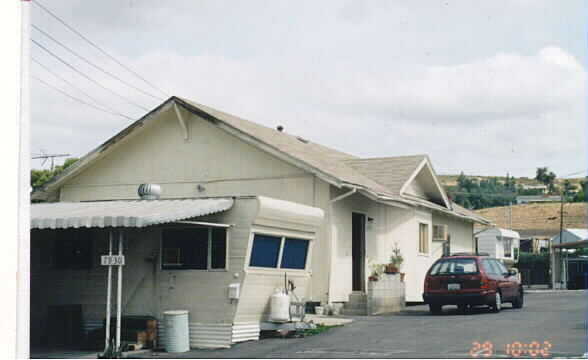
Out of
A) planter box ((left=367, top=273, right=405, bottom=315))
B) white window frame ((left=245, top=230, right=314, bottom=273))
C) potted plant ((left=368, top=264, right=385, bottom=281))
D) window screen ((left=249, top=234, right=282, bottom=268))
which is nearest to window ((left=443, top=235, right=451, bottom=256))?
planter box ((left=367, top=273, right=405, bottom=315))

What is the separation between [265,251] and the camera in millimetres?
16047

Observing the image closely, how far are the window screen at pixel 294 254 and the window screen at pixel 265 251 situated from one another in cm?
34

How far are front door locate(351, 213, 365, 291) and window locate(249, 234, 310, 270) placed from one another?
4.44m

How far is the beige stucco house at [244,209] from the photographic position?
15586mm

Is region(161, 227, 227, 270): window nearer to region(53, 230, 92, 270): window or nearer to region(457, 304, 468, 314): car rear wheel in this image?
region(53, 230, 92, 270): window

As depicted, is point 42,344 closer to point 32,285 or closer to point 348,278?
point 32,285

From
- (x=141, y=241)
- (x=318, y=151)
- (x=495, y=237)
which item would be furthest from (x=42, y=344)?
(x=495, y=237)

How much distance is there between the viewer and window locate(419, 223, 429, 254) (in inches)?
991

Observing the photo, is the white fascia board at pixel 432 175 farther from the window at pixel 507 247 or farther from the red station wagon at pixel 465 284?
the window at pixel 507 247

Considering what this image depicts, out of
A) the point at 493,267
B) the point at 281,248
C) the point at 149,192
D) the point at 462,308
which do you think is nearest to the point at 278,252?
the point at 281,248

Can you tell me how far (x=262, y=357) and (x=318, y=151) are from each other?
1227cm

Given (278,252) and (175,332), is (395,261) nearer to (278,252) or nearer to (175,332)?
(278,252)

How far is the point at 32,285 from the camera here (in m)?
17.0

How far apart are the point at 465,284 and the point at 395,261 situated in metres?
3.86
